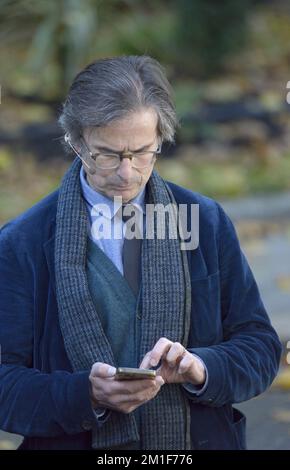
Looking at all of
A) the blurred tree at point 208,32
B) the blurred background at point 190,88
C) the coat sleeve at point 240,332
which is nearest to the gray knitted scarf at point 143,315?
the coat sleeve at point 240,332

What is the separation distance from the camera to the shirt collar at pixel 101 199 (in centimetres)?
290

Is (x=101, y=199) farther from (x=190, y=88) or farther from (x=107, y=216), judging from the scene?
(x=190, y=88)

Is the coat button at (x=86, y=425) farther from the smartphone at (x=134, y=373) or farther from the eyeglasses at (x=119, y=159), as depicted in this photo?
the eyeglasses at (x=119, y=159)

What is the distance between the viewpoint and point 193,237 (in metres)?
2.95

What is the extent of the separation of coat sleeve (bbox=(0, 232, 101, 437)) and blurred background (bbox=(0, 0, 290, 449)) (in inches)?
178

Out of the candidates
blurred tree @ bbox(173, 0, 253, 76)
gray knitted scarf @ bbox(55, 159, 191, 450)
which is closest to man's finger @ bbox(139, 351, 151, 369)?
gray knitted scarf @ bbox(55, 159, 191, 450)

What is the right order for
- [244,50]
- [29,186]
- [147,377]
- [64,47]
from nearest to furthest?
[147,377]
[29,186]
[64,47]
[244,50]

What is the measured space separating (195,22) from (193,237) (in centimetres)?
621

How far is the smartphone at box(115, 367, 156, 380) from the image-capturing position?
2588 millimetres

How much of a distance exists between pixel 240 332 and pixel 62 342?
0.47 m

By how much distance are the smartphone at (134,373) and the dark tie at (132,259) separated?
1.05 ft

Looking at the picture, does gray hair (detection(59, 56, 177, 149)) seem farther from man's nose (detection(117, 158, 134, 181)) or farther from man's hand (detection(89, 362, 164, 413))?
man's hand (detection(89, 362, 164, 413))
